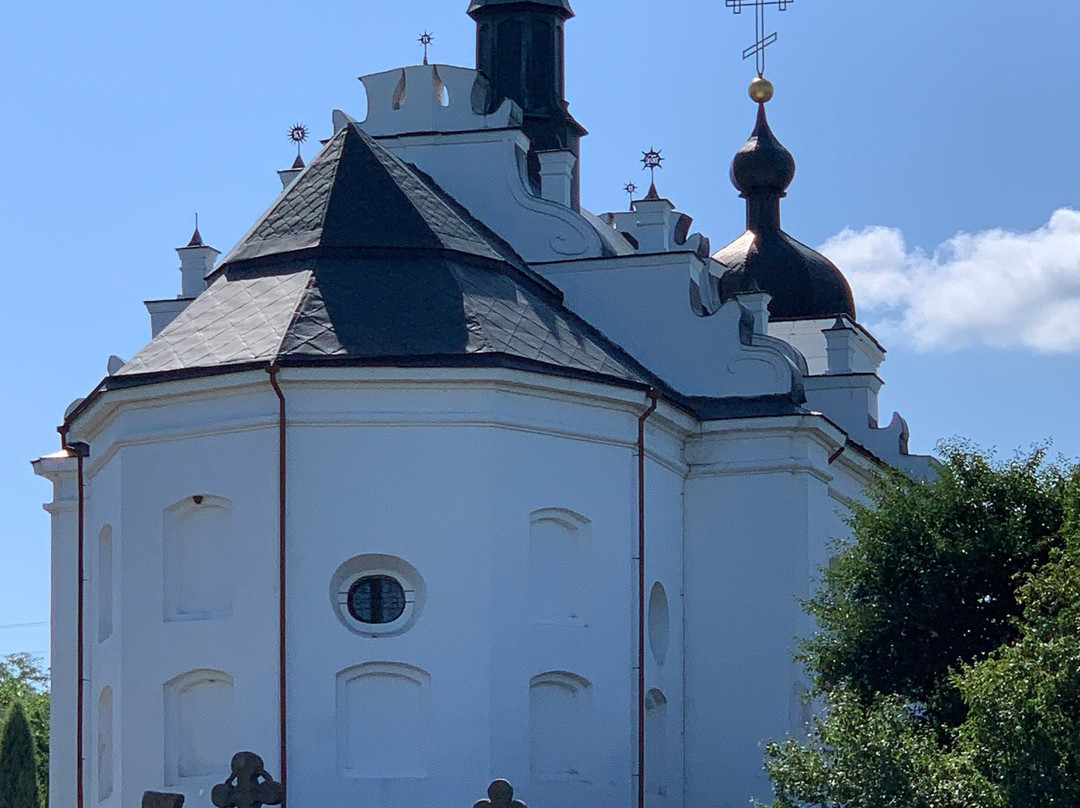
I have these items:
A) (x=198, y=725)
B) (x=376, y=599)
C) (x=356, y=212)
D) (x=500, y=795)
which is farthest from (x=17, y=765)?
(x=500, y=795)

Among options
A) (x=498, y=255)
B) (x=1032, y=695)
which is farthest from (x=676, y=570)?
(x=1032, y=695)

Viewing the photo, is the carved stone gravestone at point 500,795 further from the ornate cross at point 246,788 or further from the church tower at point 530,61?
the church tower at point 530,61

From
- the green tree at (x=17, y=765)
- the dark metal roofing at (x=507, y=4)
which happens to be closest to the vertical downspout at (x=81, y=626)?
the dark metal roofing at (x=507, y=4)

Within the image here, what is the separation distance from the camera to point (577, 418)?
29266 mm

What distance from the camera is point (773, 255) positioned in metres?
44.8

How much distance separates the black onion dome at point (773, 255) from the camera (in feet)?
145

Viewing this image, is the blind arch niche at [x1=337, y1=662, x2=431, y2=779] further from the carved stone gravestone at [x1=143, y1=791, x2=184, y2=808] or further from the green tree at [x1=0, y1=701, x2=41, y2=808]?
the green tree at [x1=0, y1=701, x2=41, y2=808]

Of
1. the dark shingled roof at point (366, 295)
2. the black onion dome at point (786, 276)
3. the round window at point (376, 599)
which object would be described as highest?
the black onion dome at point (786, 276)

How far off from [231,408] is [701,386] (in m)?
7.56

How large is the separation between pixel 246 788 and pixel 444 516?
420 centimetres

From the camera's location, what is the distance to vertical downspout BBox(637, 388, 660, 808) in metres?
29.2

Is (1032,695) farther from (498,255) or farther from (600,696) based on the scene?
(498,255)

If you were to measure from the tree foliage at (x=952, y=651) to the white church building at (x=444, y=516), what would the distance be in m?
3.25

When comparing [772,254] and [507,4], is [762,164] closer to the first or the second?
[772,254]
